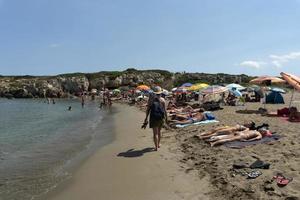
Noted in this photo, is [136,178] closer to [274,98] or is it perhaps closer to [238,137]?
[238,137]

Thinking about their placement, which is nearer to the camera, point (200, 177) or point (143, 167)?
point (200, 177)

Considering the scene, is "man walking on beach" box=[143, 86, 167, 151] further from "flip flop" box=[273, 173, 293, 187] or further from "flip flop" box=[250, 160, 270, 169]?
"flip flop" box=[273, 173, 293, 187]

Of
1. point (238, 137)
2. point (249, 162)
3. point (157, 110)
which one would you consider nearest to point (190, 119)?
point (238, 137)

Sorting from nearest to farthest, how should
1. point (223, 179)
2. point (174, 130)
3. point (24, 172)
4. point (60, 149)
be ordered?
point (223, 179), point (24, 172), point (60, 149), point (174, 130)

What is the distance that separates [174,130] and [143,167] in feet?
23.7

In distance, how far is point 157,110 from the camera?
1184 centimetres

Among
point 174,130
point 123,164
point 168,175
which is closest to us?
point 168,175

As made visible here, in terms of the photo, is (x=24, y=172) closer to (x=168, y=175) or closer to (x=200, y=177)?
(x=168, y=175)

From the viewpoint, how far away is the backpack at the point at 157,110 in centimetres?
1181

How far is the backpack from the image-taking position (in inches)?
465

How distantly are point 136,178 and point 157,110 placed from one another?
11.4 feet

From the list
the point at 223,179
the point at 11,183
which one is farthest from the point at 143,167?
the point at 11,183

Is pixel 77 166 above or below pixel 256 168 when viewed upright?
below

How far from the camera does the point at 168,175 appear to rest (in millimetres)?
8789
